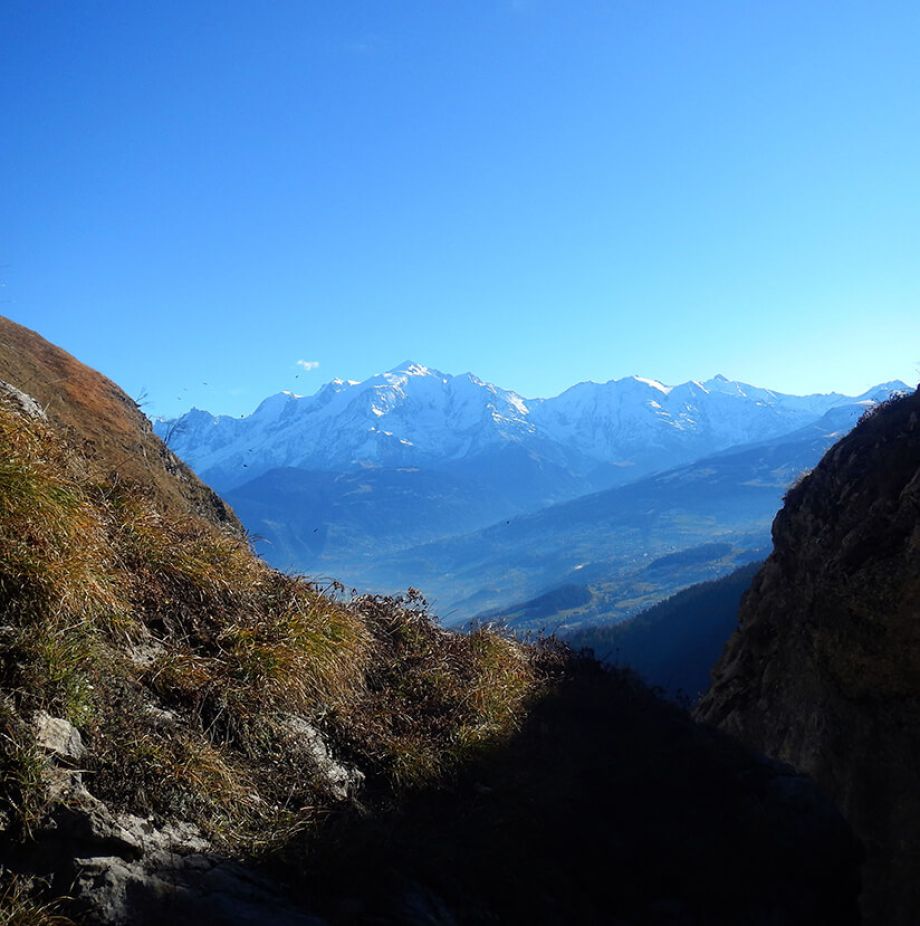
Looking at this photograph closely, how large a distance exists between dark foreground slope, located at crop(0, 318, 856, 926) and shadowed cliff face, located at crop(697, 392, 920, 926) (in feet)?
26.4

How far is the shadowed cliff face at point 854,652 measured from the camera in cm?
1478

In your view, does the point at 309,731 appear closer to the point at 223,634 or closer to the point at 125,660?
the point at 223,634

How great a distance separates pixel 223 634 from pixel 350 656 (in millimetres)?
1619

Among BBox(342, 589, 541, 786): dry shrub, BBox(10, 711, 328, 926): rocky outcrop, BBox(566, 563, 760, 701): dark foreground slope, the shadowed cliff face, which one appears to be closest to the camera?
BBox(10, 711, 328, 926): rocky outcrop

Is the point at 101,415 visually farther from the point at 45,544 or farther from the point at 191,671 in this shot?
the point at 191,671

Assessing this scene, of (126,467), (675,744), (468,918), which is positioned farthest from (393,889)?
(126,467)

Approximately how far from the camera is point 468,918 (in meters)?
5.11

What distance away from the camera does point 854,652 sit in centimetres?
1631

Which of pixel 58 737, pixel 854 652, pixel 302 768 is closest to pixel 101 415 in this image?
pixel 302 768

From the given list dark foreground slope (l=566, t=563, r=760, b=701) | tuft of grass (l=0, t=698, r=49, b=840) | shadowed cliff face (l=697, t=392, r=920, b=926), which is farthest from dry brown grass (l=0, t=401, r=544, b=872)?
dark foreground slope (l=566, t=563, r=760, b=701)

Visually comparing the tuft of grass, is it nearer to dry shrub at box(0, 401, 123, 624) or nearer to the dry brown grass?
the dry brown grass

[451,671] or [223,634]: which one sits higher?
[223,634]

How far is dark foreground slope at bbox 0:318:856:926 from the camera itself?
446cm

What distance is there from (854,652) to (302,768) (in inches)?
577
